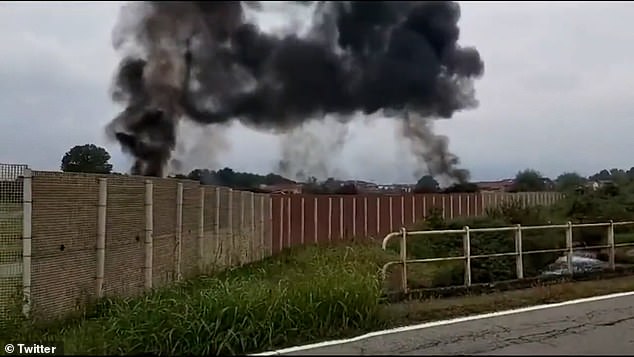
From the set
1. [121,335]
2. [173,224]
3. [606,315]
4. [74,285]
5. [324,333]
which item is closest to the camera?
[121,335]

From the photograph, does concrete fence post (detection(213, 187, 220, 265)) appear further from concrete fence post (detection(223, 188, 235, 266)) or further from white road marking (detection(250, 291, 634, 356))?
white road marking (detection(250, 291, 634, 356))

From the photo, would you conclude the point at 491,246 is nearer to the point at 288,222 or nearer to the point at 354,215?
the point at 354,215

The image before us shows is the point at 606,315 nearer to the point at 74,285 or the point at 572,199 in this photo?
the point at 74,285

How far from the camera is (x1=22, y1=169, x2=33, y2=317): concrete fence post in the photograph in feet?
26.8

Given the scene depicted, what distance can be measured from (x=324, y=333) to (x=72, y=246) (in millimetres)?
3504

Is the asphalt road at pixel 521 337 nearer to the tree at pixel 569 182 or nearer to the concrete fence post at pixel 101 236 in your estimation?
the concrete fence post at pixel 101 236

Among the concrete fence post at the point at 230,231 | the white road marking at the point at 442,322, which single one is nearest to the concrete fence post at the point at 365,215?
the concrete fence post at the point at 230,231

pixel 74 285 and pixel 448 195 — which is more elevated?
pixel 448 195

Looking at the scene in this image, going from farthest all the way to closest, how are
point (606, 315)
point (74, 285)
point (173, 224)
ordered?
point (173, 224)
point (606, 315)
point (74, 285)

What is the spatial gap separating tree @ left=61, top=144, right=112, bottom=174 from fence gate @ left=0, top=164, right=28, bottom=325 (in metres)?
9.28

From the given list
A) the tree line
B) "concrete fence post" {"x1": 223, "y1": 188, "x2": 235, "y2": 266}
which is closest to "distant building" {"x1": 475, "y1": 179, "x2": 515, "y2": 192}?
the tree line

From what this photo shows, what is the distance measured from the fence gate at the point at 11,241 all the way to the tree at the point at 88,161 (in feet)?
30.4

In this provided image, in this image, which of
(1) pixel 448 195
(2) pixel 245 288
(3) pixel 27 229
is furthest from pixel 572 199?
(3) pixel 27 229

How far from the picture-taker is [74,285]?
9078 mm
